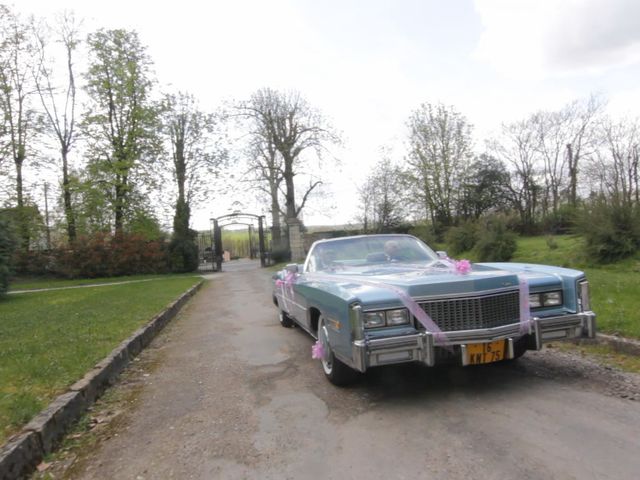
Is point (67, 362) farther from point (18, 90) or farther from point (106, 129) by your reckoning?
point (18, 90)

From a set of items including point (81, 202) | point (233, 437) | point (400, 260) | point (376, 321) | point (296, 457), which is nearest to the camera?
point (296, 457)

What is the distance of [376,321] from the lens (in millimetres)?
3727

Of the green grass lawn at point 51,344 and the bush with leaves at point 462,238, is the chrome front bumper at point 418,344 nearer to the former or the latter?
the green grass lawn at point 51,344

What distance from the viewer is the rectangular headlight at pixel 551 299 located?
4.16m

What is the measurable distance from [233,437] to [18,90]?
29921 millimetres

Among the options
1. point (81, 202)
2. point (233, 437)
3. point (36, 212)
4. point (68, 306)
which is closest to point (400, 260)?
point (233, 437)

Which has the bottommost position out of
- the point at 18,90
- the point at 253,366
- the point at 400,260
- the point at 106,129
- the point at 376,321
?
the point at 253,366

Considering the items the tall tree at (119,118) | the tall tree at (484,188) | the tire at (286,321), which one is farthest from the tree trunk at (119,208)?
the tall tree at (484,188)

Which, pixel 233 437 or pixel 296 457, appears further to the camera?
pixel 233 437

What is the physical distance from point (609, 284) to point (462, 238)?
10.1 metres

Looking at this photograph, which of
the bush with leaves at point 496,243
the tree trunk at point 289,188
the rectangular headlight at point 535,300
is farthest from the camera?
the tree trunk at point 289,188

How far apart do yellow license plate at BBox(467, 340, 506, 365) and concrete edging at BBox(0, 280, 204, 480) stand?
344 cm

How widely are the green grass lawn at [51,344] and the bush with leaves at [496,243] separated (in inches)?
423

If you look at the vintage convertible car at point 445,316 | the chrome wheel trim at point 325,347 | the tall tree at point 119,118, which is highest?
the tall tree at point 119,118
